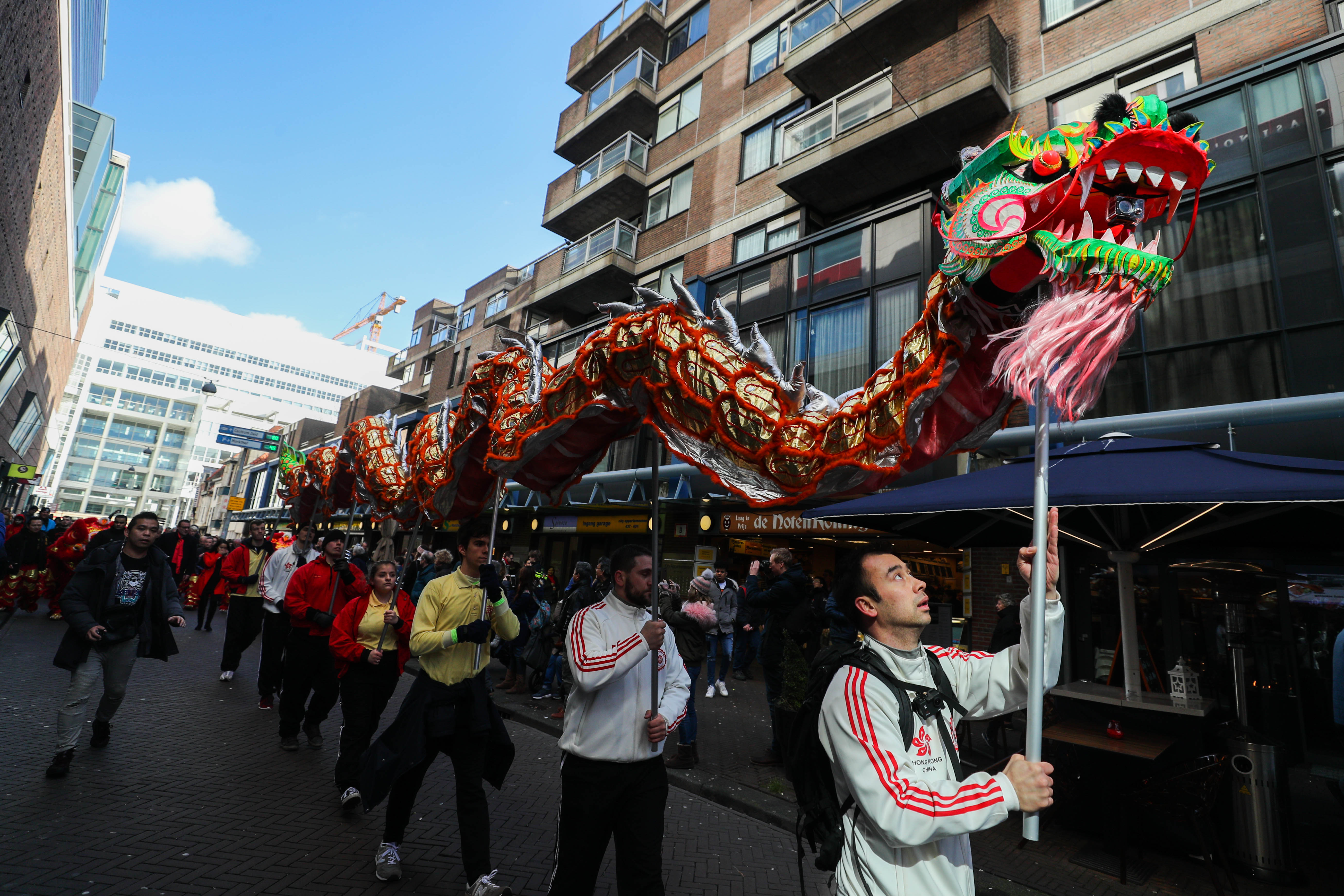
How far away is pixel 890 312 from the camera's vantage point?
12016mm

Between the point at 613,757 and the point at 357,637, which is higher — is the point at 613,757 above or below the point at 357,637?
below

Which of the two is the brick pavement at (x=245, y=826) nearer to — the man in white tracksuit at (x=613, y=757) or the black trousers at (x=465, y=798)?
the black trousers at (x=465, y=798)

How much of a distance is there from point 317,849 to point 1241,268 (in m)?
11.9

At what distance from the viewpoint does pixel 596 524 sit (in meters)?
18.0

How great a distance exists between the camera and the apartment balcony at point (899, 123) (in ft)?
38.8

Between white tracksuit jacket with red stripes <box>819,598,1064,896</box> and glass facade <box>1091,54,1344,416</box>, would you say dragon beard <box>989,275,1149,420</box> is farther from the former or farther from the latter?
glass facade <box>1091,54,1344,416</box>

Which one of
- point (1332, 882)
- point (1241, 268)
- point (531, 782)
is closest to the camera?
point (1332, 882)

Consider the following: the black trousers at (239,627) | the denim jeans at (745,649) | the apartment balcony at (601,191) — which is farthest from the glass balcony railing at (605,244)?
the black trousers at (239,627)

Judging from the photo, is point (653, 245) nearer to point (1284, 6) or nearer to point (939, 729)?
point (1284, 6)

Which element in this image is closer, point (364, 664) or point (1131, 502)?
point (1131, 502)

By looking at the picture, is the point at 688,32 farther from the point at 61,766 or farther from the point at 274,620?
the point at 61,766

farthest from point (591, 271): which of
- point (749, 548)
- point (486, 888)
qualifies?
point (486, 888)

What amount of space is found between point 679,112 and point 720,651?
16.5m

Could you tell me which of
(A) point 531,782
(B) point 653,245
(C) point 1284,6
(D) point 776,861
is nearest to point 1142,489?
(D) point 776,861
